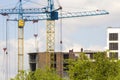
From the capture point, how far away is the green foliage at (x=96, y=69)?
7019 cm

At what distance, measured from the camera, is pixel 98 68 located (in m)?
70.9

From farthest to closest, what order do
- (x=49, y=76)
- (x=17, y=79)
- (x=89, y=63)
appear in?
1. (x=17, y=79)
2. (x=49, y=76)
3. (x=89, y=63)

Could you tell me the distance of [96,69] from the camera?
70.8 m

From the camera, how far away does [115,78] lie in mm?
68125

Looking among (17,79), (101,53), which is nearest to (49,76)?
(17,79)

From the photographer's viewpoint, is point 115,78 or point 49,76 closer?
point 115,78

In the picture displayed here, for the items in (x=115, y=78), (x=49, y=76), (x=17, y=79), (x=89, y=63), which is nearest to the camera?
(x=115, y=78)

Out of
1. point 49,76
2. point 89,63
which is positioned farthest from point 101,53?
point 49,76

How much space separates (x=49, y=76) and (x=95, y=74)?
15.3 metres

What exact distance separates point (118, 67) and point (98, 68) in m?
2.25

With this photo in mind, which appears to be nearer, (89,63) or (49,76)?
(89,63)

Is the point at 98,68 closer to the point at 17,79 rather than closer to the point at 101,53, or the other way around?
the point at 101,53

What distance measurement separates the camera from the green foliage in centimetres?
7019

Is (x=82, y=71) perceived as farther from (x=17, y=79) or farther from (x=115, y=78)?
(x=17, y=79)
